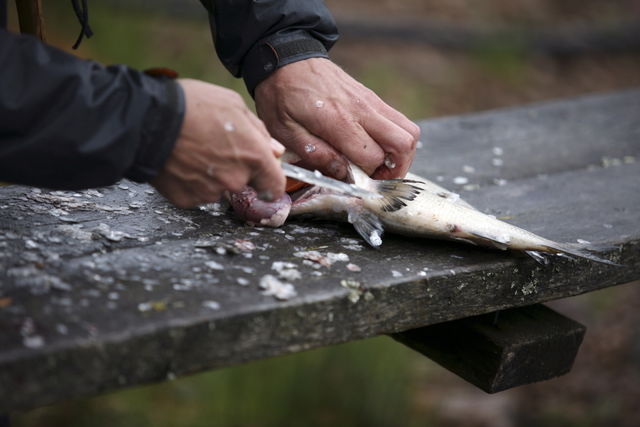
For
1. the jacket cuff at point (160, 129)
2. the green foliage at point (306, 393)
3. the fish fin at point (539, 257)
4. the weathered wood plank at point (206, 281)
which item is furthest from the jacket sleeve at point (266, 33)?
the green foliage at point (306, 393)

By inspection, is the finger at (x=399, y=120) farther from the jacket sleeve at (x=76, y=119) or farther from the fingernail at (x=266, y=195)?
the jacket sleeve at (x=76, y=119)

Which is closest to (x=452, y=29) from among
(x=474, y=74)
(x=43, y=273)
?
Result: (x=474, y=74)

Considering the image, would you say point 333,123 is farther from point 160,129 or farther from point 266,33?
point 160,129

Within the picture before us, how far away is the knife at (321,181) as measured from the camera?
5.27 ft

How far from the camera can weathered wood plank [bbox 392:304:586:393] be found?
187 cm

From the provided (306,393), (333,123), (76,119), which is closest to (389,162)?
(333,123)

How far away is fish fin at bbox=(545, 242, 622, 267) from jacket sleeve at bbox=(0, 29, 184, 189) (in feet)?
2.84

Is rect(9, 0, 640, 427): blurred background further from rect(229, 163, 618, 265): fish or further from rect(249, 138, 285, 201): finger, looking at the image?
rect(249, 138, 285, 201): finger

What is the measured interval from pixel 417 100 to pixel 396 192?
3.70 metres

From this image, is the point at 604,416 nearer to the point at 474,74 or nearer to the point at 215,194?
the point at 215,194

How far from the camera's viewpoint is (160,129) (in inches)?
54.2

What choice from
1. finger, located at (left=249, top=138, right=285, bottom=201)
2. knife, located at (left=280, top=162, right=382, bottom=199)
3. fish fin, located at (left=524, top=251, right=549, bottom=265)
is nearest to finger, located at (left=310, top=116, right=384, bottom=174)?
knife, located at (left=280, top=162, right=382, bottom=199)

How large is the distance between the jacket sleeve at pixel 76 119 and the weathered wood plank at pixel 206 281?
0.19 metres

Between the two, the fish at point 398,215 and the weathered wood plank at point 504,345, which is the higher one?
the fish at point 398,215
